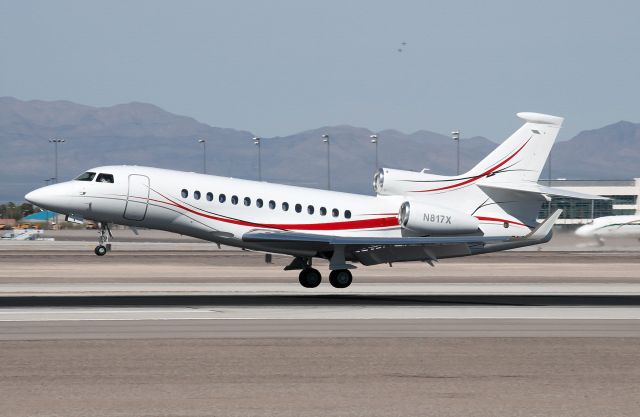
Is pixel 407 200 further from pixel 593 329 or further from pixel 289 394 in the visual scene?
pixel 289 394

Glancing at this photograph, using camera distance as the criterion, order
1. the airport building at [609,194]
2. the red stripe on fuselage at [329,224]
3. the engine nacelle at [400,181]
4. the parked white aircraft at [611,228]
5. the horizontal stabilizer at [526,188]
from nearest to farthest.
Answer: the red stripe on fuselage at [329,224] < the horizontal stabilizer at [526,188] < the engine nacelle at [400,181] < the parked white aircraft at [611,228] < the airport building at [609,194]

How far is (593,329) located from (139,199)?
16627mm

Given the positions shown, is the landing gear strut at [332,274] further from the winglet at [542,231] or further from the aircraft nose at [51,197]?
the aircraft nose at [51,197]

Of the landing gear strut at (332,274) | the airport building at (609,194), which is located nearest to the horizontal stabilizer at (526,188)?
the landing gear strut at (332,274)

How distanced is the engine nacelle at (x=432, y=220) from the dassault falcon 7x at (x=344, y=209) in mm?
33

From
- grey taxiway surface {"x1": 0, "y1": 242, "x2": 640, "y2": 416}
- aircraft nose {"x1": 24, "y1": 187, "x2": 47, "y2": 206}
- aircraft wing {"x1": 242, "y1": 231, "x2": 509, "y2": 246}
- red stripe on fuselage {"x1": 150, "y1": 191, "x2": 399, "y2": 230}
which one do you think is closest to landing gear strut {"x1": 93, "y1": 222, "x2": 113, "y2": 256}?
grey taxiway surface {"x1": 0, "y1": 242, "x2": 640, "y2": 416}

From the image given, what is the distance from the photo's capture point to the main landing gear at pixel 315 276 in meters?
34.7

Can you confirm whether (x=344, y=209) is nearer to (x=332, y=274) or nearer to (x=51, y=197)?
(x=332, y=274)

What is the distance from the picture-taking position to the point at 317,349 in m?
19.5

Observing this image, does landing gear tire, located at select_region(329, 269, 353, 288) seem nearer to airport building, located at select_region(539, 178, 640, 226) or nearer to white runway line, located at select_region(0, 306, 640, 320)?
white runway line, located at select_region(0, 306, 640, 320)

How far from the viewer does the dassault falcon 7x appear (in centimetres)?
3434

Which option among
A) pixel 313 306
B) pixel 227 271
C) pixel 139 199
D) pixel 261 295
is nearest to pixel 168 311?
pixel 313 306

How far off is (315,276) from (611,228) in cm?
4401

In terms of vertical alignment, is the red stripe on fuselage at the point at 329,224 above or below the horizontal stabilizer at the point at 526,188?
below
